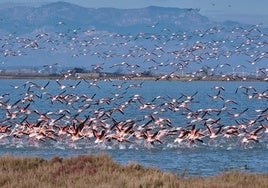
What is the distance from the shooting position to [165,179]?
1948cm

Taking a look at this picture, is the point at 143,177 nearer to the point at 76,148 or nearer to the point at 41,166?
the point at 41,166

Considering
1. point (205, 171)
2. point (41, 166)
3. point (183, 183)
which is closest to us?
point (183, 183)

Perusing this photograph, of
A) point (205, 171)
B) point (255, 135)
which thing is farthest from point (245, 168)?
point (255, 135)

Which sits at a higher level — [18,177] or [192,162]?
[18,177]

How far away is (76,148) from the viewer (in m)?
35.8

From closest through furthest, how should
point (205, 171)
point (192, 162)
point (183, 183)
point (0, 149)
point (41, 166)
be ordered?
point (183, 183)
point (41, 166)
point (205, 171)
point (192, 162)
point (0, 149)

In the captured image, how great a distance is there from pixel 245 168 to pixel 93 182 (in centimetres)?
1057

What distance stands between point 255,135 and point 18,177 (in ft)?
64.6

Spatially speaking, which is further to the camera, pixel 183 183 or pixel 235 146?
pixel 235 146

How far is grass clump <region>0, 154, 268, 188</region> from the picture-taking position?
1866 centimetres

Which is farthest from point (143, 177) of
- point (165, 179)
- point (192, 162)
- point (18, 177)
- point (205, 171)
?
point (192, 162)

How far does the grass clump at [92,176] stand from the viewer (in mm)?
18656

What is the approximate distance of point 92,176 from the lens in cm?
2005

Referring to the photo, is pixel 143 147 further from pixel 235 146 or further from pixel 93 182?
pixel 93 182
